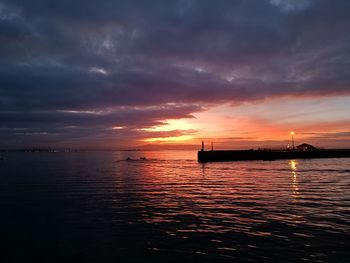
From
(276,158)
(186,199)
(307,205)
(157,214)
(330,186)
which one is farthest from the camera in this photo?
(276,158)

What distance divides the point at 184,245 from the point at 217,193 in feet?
60.5

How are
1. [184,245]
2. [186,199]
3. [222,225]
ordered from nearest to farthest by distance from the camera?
[184,245], [222,225], [186,199]

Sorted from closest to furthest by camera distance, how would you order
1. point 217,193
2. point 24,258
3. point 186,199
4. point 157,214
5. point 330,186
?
point 24,258 < point 157,214 < point 186,199 < point 217,193 < point 330,186

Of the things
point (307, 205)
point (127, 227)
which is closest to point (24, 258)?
point (127, 227)

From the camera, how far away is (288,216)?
21.0 m

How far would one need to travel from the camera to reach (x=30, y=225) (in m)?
20.2

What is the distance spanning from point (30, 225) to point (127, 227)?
719cm

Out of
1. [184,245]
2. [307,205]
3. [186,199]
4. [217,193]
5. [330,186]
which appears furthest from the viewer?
[330,186]

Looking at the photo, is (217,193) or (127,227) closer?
(127,227)

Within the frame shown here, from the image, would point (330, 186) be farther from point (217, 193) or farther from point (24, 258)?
point (24, 258)

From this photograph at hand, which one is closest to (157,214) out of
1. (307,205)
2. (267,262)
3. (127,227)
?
(127,227)

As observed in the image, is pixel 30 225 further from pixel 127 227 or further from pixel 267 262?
pixel 267 262

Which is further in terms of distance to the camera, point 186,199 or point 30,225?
point 186,199

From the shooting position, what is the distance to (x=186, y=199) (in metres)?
29.6
